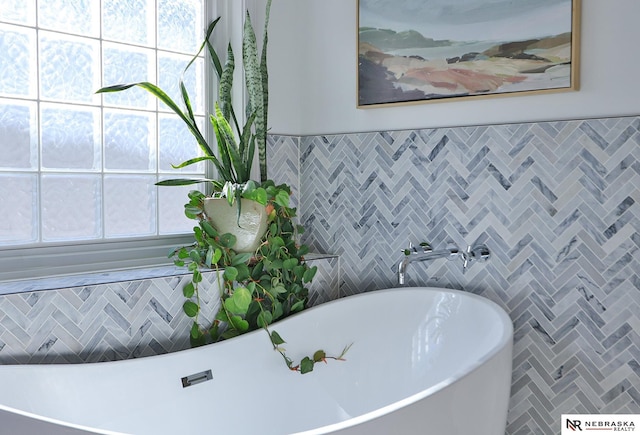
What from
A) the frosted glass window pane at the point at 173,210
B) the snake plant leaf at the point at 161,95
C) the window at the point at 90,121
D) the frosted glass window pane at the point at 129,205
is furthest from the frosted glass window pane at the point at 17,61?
the frosted glass window pane at the point at 173,210

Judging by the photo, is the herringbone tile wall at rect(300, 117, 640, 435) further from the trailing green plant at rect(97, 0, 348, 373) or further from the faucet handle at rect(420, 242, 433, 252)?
the trailing green plant at rect(97, 0, 348, 373)

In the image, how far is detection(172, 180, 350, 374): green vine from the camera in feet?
6.97

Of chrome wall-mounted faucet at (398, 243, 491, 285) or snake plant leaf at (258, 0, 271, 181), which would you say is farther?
snake plant leaf at (258, 0, 271, 181)

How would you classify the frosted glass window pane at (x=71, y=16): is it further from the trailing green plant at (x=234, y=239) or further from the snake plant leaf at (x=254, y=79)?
the snake plant leaf at (x=254, y=79)

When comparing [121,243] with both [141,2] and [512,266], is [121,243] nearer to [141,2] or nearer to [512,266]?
[141,2]

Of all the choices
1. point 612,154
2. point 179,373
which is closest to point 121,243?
point 179,373

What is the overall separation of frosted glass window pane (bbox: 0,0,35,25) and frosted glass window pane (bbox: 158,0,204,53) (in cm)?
51

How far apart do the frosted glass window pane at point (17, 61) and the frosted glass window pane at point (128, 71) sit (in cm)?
27

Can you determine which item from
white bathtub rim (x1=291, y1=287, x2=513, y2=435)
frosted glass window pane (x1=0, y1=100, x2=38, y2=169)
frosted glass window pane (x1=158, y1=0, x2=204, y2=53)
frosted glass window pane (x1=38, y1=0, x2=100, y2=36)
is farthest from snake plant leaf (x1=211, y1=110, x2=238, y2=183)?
white bathtub rim (x1=291, y1=287, x2=513, y2=435)

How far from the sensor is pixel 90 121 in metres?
2.17

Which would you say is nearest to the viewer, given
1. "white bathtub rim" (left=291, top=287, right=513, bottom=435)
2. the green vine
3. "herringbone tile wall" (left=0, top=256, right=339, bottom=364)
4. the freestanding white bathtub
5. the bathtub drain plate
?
"white bathtub rim" (left=291, top=287, right=513, bottom=435)

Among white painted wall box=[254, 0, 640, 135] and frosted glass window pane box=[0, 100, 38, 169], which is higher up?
white painted wall box=[254, 0, 640, 135]

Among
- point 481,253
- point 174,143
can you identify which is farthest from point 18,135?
point 481,253

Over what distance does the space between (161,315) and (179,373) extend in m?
0.25
